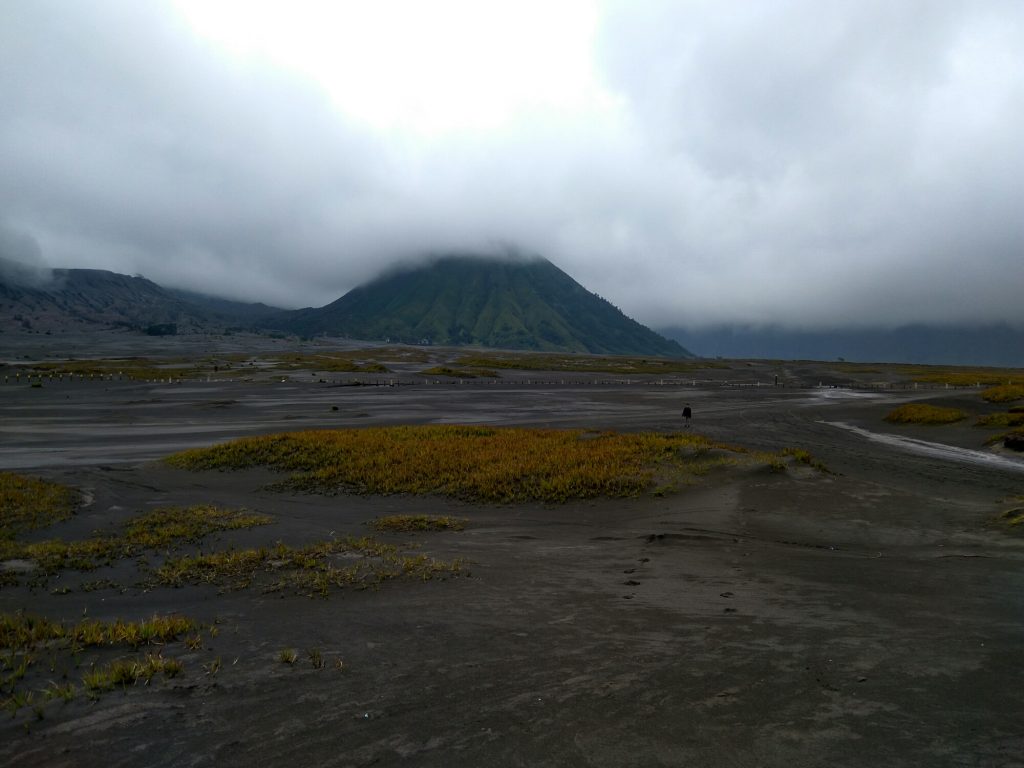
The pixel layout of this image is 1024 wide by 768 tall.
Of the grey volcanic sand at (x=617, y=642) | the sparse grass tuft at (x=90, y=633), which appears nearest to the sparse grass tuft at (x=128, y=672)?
the grey volcanic sand at (x=617, y=642)

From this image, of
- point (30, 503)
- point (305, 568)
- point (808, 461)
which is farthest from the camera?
point (808, 461)

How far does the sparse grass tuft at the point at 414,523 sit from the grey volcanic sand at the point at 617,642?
51cm

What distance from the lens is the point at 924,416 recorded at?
38.9m

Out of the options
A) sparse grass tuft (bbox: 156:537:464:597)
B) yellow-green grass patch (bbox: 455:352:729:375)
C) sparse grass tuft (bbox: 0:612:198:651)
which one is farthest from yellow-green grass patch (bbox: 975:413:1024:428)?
yellow-green grass patch (bbox: 455:352:729:375)

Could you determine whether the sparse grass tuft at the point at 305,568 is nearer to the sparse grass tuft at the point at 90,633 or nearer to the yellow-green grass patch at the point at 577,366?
the sparse grass tuft at the point at 90,633

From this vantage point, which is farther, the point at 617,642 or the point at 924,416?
the point at 924,416

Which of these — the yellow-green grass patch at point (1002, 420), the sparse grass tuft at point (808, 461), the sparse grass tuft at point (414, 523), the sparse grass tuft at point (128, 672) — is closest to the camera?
the sparse grass tuft at point (128, 672)

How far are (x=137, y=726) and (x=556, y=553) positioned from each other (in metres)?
8.58

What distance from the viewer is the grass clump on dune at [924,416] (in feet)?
125

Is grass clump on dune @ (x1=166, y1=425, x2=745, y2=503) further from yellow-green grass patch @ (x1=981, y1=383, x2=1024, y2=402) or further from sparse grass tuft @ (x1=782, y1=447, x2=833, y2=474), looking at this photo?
yellow-green grass patch @ (x1=981, y1=383, x2=1024, y2=402)

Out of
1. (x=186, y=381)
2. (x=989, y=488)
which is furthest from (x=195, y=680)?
(x=186, y=381)

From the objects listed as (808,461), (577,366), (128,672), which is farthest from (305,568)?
(577,366)

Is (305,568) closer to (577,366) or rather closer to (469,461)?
(469,461)

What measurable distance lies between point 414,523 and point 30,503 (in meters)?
12.1
